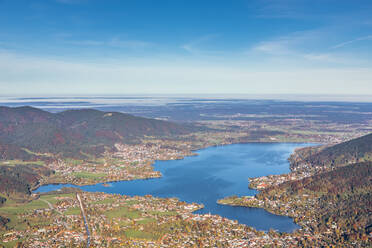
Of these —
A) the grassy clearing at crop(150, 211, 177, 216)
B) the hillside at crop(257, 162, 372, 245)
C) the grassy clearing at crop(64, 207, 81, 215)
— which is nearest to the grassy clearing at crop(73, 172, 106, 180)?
the grassy clearing at crop(64, 207, 81, 215)

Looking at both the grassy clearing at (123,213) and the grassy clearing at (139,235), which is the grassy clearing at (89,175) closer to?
the grassy clearing at (123,213)

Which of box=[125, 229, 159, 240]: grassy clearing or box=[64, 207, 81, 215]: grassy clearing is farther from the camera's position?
box=[64, 207, 81, 215]: grassy clearing

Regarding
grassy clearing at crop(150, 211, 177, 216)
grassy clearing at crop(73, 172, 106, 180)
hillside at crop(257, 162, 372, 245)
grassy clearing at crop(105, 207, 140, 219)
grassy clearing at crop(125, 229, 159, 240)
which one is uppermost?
hillside at crop(257, 162, 372, 245)

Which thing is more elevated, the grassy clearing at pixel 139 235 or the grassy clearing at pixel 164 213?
the grassy clearing at pixel 164 213

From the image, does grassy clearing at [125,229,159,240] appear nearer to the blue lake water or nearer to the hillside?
the blue lake water

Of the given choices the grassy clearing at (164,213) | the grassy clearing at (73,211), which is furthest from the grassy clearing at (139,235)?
the grassy clearing at (73,211)

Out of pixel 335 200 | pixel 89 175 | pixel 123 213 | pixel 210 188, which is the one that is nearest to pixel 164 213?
pixel 123 213

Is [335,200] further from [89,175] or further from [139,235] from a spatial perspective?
[89,175]

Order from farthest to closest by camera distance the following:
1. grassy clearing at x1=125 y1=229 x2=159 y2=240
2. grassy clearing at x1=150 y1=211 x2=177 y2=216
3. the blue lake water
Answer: grassy clearing at x1=150 y1=211 x2=177 y2=216, the blue lake water, grassy clearing at x1=125 y1=229 x2=159 y2=240

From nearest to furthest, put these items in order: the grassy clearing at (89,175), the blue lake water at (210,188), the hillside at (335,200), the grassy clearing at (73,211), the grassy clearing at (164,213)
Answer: the hillside at (335,200)
the blue lake water at (210,188)
the grassy clearing at (164,213)
the grassy clearing at (73,211)
the grassy clearing at (89,175)

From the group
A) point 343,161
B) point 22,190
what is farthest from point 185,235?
point 343,161

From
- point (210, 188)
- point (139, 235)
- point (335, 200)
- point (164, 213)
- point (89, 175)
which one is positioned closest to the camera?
point (139, 235)
